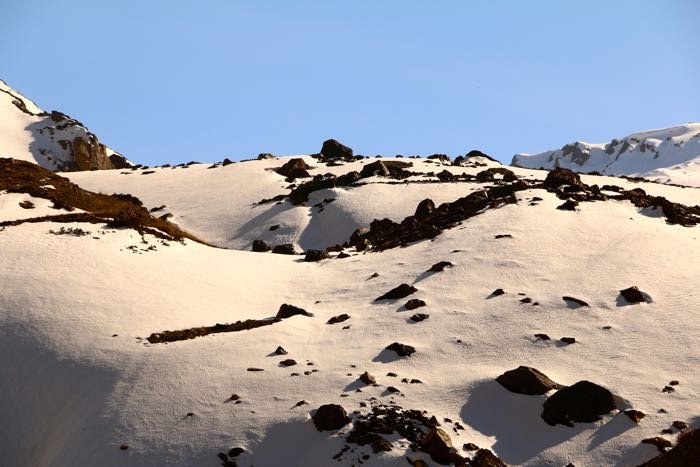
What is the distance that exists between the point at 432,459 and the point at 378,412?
2081 millimetres

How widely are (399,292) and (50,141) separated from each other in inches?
3429

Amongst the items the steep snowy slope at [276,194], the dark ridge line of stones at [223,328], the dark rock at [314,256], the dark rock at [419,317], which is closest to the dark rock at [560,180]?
the steep snowy slope at [276,194]

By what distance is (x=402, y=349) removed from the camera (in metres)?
21.2

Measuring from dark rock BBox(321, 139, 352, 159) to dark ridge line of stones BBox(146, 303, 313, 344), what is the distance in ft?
174

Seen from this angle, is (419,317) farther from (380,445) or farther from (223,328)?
(380,445)

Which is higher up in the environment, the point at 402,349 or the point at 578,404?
the point at 402,349

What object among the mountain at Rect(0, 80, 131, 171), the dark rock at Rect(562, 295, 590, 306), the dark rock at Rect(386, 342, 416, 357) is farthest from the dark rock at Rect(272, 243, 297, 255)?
the mountain at Rect(0, 80, 131, 171)

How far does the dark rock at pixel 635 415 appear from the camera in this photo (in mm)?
16906

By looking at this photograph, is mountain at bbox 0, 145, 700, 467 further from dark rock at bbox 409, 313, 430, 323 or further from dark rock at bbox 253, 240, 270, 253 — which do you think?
dark rock at bbox 253, 240, 270, 253

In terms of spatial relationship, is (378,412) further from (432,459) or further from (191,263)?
(191,263)

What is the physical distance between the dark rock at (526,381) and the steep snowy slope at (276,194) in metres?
27.8

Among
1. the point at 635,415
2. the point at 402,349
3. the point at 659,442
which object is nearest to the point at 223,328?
the point at 402,349

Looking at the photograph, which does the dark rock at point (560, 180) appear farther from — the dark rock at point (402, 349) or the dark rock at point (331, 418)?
the dark rock at point (331, 418)

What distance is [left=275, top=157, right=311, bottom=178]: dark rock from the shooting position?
6419cm
